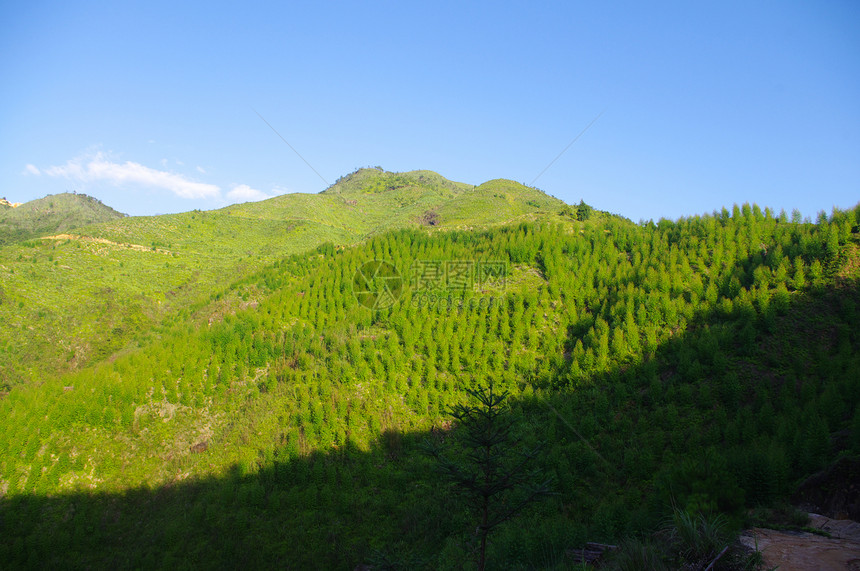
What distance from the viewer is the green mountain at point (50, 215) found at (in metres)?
117

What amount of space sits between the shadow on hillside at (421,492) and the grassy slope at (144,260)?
25.0 metres

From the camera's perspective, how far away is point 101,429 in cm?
3559

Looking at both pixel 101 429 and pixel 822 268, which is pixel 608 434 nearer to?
pixel 822 268

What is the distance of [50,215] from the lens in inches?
5295

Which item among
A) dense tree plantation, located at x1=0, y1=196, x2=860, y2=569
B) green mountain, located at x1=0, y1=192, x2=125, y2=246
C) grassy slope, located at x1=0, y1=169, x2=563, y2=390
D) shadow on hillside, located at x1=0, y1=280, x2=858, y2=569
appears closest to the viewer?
dense tree plantation, located at x1=0, y1=196, x2=860, y2=569

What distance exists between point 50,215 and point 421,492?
166 metres

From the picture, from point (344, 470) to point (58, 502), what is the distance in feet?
68.7

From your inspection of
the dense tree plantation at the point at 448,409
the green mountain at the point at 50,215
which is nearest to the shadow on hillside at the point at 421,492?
the dense tree plantation at the point at 448,409

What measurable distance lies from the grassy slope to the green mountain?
1.64 m

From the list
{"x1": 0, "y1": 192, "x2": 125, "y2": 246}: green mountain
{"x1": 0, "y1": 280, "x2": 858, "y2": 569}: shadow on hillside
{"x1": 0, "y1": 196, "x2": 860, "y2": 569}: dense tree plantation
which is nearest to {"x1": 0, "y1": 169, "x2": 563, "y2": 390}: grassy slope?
{"x1": 0, "y1": 192, "x2": 125, "y2": 246}: green mountain

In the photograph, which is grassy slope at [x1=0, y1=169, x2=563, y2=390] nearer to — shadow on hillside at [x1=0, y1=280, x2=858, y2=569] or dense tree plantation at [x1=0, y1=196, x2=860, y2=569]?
dense tree plantation at [x1=0, y1=196, x2=860, y2=569]

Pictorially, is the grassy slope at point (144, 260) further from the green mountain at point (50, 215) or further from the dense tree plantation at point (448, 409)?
the dense tree plantation at point (448, 409)

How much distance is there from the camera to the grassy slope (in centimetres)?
4947

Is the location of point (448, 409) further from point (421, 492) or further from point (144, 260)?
point (144, 260)
